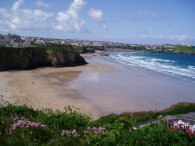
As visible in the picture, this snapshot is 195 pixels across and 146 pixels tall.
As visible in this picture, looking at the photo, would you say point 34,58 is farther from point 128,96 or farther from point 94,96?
point 128,96

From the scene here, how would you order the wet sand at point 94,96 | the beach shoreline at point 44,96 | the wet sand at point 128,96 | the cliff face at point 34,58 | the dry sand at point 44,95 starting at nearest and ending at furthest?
1. the beach shoreline at point 44,96
2. the dry sand at point 44,95
3. the wet sand at point 94,96
4. the wet sand at point 128,96
5. the cliff face at point 34,58

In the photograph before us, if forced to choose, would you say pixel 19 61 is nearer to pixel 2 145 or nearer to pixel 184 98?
pixel 184 98

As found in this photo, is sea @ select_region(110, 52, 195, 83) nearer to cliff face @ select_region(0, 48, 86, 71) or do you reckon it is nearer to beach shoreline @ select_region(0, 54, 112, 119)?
cliff face @ select_region(0, 48, 86, 71)

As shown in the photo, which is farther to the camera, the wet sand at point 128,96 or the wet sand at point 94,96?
the wet sand at point 128,96

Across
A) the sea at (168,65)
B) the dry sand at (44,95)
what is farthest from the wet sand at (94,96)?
the sea at (168,65)

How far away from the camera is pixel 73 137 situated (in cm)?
639

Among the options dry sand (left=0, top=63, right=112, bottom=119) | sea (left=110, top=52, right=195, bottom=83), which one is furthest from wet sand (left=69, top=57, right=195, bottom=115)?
sea (left=110, top=52, right=195, bottom=83)

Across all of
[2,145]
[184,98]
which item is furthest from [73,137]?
[184,98]

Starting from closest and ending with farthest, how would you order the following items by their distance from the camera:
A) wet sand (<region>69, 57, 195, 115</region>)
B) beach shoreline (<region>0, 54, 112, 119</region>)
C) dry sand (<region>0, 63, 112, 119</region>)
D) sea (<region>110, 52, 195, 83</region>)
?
beach shoreline (<region>0, 54, 112, 119</region>) → dry sand (<region>0, 63, 112, 119</region>) → wet sand (<region>69, 57, 195, 115</region>) → sea (<region>110, 52, 195, 83</region>)

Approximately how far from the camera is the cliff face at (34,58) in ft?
190

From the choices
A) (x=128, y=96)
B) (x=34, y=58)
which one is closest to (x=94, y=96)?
(x=128, y=96)

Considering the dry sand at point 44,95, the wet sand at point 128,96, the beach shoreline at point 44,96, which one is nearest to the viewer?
the beach shoreline at point 44,96

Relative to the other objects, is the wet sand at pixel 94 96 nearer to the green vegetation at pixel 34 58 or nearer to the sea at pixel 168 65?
the sea at pixel 168 65

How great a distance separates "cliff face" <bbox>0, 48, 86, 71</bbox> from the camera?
2285 inches
